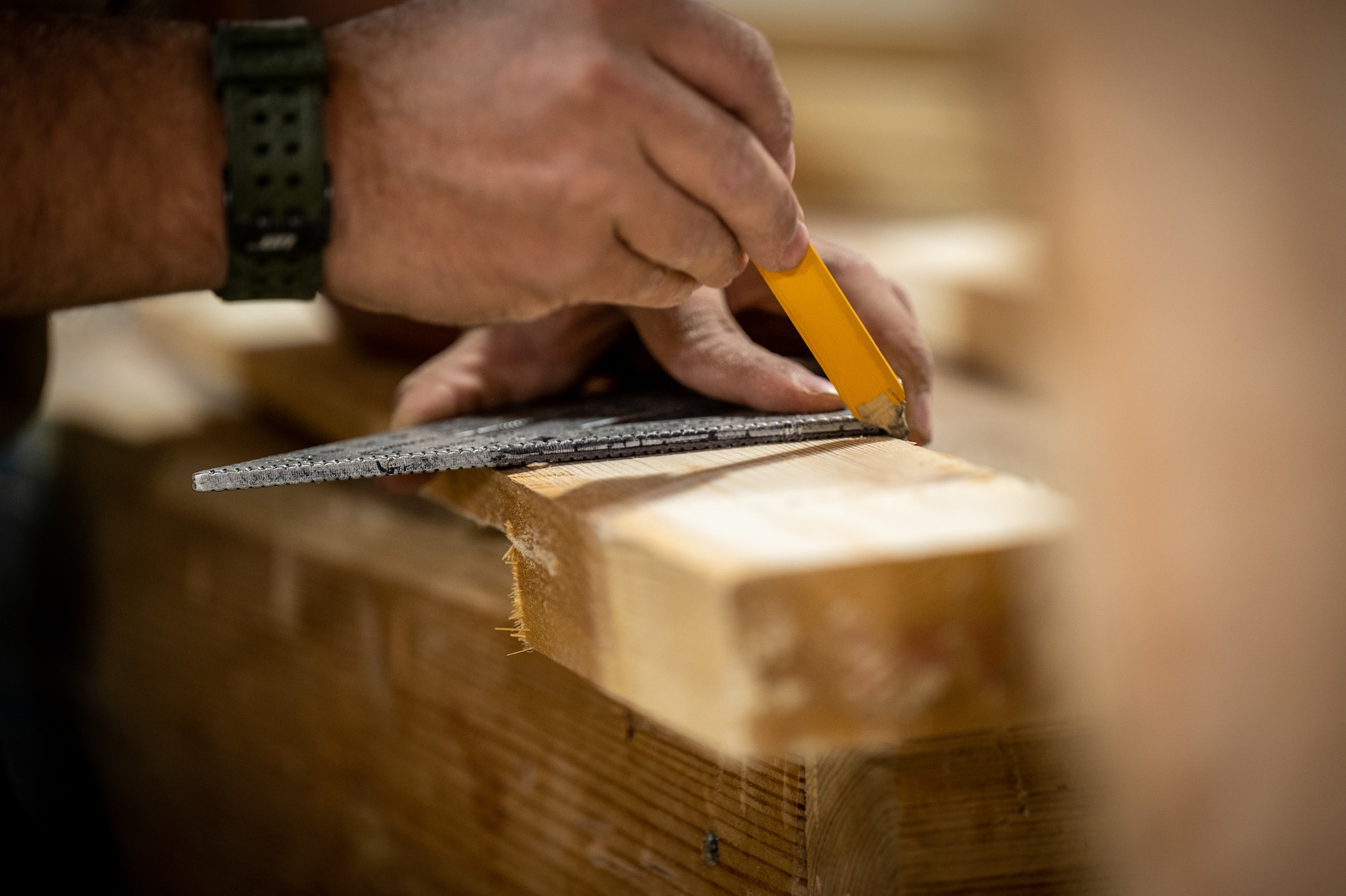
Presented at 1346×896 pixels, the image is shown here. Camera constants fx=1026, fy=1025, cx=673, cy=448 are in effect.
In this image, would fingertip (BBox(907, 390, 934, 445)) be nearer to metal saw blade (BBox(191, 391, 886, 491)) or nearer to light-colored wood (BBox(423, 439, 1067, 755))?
metal saw blade (BBox(191, 391, 886, 491))

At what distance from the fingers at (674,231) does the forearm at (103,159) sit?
1.12ft

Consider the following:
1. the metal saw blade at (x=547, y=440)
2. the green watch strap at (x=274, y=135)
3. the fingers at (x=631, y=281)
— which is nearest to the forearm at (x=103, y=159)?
the green watch strap at (x=274, y=135)

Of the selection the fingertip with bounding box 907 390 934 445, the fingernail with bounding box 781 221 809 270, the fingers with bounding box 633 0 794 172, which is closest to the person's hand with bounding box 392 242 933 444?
the fingertip with bounding box 907 390 934 445

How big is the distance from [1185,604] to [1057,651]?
12 centimetres

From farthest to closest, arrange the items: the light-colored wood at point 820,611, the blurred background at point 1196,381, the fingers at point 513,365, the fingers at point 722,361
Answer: the fingers at point 513,365
the fingers at point 722,361
the light-colored wood at point 820,611
the blurred background at point 1196,381

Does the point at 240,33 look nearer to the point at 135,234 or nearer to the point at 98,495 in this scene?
the point at 135,234

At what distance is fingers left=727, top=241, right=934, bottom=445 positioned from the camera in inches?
42.1

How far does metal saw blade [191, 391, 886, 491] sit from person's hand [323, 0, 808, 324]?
0.43 ft

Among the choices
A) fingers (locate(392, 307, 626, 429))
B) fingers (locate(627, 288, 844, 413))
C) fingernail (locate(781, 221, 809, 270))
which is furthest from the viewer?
fingers (locate(392, 307, 626, 429))

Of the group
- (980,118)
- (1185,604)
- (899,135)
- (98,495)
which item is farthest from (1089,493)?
(899,135)

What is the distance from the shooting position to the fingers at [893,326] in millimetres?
1068

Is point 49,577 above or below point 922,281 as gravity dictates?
below

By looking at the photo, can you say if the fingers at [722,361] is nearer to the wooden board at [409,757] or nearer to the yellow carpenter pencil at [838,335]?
the yellow carpenter pencil at [838,335]

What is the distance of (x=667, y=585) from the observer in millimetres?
629
